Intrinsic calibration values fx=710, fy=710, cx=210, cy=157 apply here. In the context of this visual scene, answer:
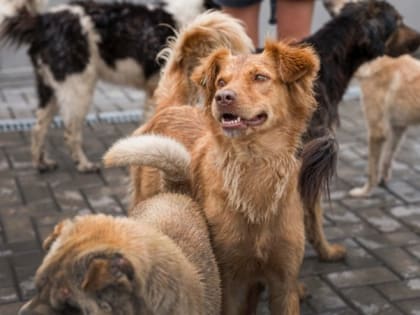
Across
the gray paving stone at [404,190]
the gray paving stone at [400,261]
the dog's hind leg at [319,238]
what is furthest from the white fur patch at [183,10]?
the gray paving stone at [400,261]

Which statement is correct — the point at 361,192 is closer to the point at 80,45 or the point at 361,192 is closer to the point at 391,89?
the point at 391,89

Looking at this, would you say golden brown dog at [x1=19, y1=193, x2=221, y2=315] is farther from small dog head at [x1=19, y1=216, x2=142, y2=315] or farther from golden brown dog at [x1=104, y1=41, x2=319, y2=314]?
golden brown dog at [x1=104, y1=41, x2=319, y2=314]

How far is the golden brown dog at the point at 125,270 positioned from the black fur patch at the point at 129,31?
112 inches

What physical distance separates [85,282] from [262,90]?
1076mm

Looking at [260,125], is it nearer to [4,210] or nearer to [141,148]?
[141,148]

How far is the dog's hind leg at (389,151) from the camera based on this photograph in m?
5.39

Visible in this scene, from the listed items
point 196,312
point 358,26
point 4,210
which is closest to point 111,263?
point 196,312


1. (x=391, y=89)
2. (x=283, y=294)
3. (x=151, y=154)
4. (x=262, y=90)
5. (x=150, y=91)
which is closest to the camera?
(x=262, y=90)

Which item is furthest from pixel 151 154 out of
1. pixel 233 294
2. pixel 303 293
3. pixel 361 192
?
pixel 361 192

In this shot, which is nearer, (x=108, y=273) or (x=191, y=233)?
(x=108, y=273)

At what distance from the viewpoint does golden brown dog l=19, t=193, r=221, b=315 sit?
2.25m

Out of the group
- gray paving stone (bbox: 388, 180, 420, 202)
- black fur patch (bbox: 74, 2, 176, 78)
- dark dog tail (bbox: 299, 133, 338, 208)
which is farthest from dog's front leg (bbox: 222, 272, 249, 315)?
black fur patch (bbox: 74, 2, 176, 78)

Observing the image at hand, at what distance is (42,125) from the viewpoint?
18.7 ft

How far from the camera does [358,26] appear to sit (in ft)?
13.4
